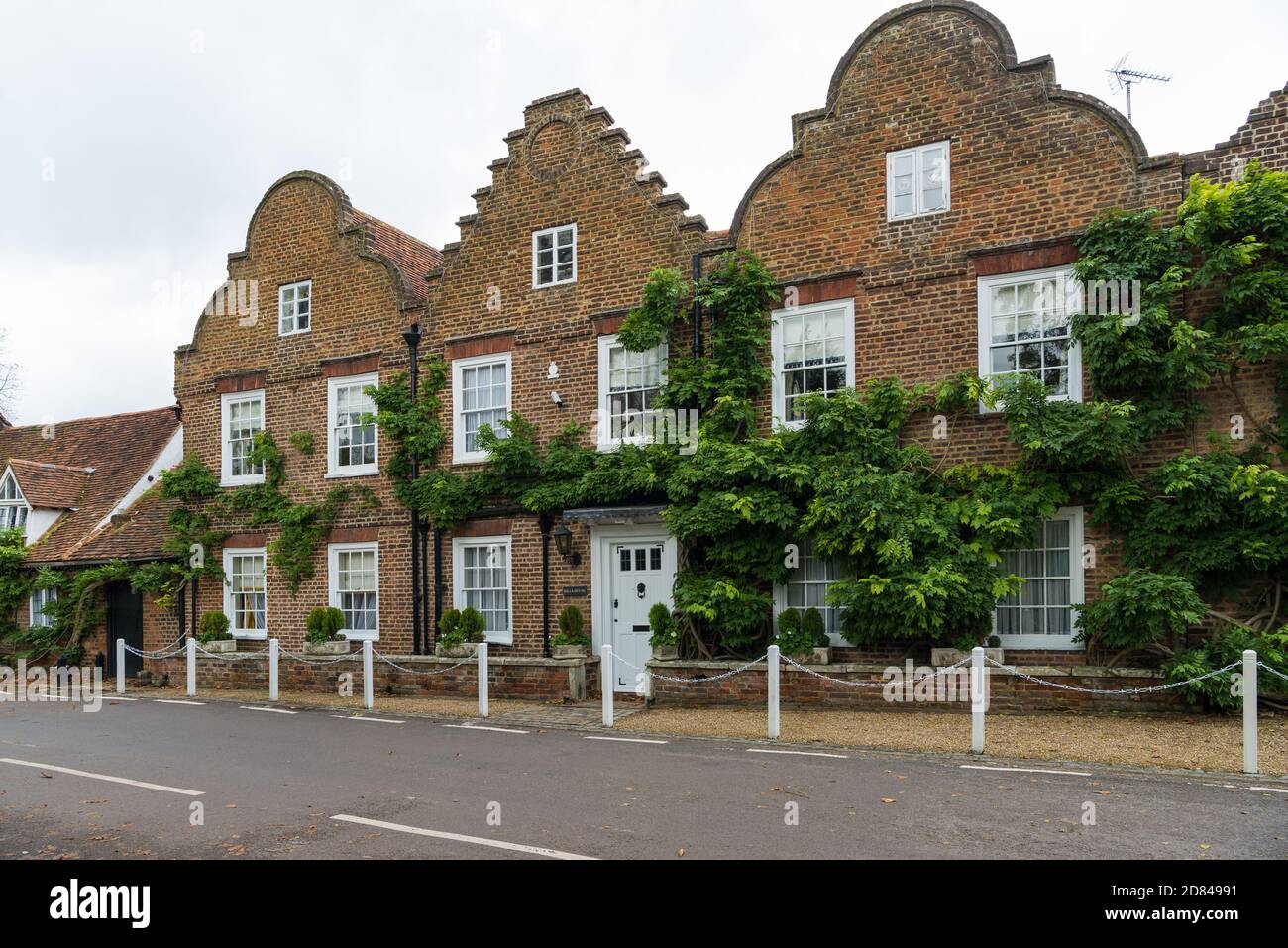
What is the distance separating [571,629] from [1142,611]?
8.41 meters

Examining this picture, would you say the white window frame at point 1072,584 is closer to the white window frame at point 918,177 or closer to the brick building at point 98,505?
the white window frame at point 918,177

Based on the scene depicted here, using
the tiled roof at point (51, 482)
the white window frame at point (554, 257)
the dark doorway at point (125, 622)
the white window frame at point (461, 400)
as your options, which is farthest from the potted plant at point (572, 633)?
the tiled roof at point (51, 482)

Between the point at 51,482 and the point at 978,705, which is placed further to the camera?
the point at 51,482

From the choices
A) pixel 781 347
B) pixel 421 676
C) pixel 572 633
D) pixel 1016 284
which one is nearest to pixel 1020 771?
pixel 1016 284

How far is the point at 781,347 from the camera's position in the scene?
15.6 m

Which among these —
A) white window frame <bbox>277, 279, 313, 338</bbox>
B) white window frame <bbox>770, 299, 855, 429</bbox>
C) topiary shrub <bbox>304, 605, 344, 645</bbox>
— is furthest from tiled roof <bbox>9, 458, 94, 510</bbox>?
white window frame <bbox>770, 299, 855, 429</bbox>

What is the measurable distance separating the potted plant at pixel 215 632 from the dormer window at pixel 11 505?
8.85 m

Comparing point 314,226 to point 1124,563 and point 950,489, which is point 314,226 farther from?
point 1124,563

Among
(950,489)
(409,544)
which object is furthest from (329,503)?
(950,489)

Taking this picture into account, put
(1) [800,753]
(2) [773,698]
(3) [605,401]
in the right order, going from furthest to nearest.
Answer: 1. (3) [605,401]
2. (2) [773,698]
3. (1) [800,753]

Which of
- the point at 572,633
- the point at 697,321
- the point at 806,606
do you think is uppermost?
the point at 697,321

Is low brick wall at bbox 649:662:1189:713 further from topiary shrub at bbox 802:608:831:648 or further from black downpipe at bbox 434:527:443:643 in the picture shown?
black downpipe at bbox 434:527:443:643

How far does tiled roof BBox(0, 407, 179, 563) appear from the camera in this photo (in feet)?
79.4

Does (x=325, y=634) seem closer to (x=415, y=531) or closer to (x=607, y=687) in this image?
(x=415, y=531)
